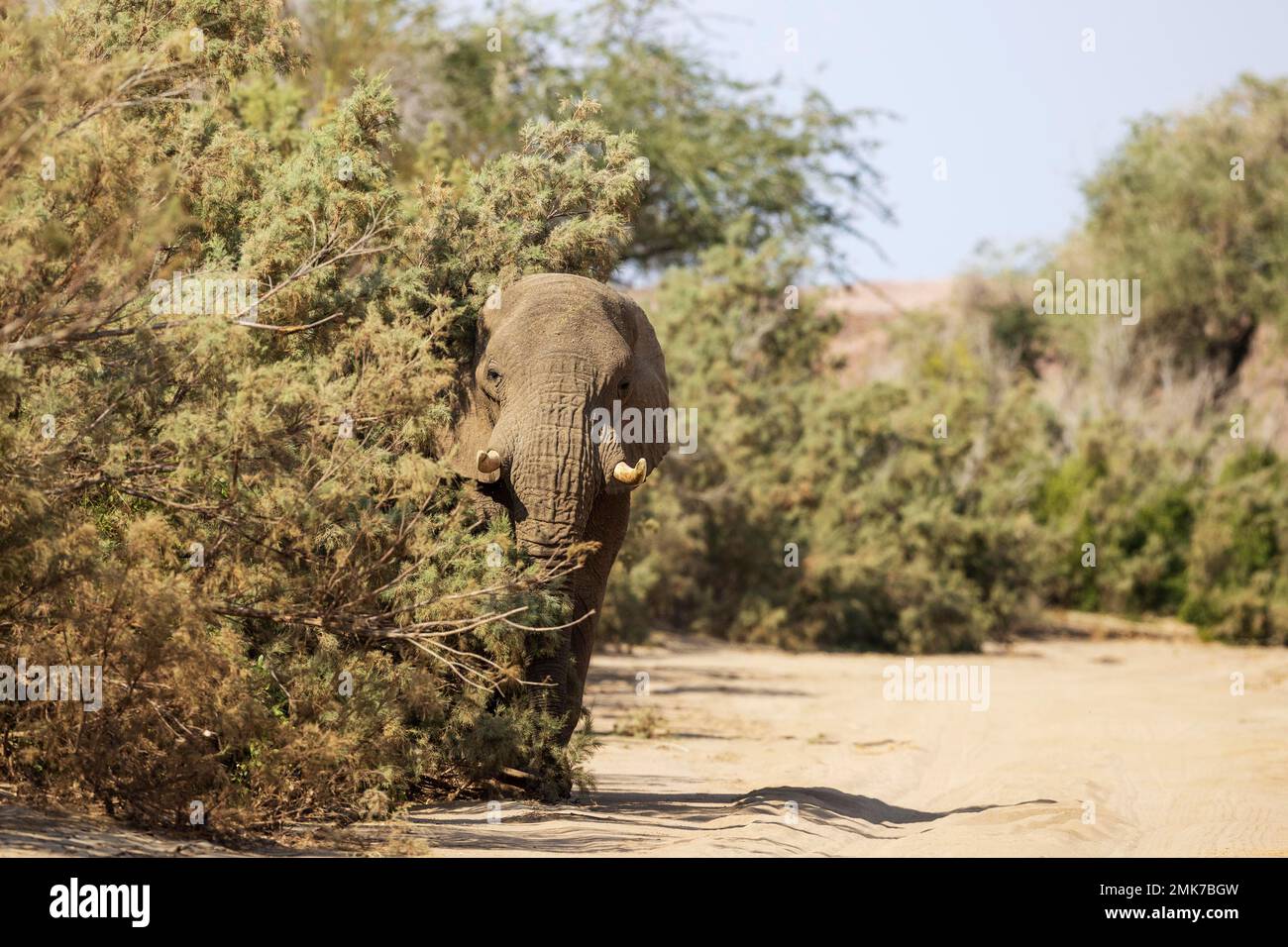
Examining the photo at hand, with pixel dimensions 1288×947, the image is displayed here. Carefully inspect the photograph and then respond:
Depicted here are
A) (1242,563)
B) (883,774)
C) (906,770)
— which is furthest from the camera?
(1242,563)

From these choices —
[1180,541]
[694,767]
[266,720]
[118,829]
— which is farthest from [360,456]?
[1180,541]

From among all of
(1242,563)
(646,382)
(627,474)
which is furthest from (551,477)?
(1242,563)

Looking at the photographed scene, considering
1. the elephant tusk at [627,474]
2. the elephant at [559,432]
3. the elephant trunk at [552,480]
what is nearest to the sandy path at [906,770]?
the elephant at [559,432]

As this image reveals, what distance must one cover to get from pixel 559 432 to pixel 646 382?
1.10 metres

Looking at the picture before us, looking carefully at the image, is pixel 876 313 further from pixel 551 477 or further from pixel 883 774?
pixel 551 477

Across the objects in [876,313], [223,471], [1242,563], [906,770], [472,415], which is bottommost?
[906,770]

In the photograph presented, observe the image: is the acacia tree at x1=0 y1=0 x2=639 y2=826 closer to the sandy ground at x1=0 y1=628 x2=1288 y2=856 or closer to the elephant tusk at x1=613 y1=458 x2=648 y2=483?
the sandy ground at x1=0 y1=628 x2=1288 y2=856

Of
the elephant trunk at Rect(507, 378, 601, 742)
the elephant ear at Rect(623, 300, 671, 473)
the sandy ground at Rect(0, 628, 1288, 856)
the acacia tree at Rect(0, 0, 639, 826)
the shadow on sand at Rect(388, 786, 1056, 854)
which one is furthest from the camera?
the elephant ear at Rect(623, 300, 671, 473)

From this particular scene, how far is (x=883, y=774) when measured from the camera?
12.5 meters

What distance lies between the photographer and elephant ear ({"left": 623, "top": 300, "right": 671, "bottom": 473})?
34.0 feet

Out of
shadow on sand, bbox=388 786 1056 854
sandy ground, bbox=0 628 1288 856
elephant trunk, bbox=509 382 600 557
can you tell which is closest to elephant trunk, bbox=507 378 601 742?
elephant trunk, bbox=509 382 600 557

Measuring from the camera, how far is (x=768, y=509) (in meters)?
22.8

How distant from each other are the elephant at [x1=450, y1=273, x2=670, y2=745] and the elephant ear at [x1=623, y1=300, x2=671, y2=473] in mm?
21
